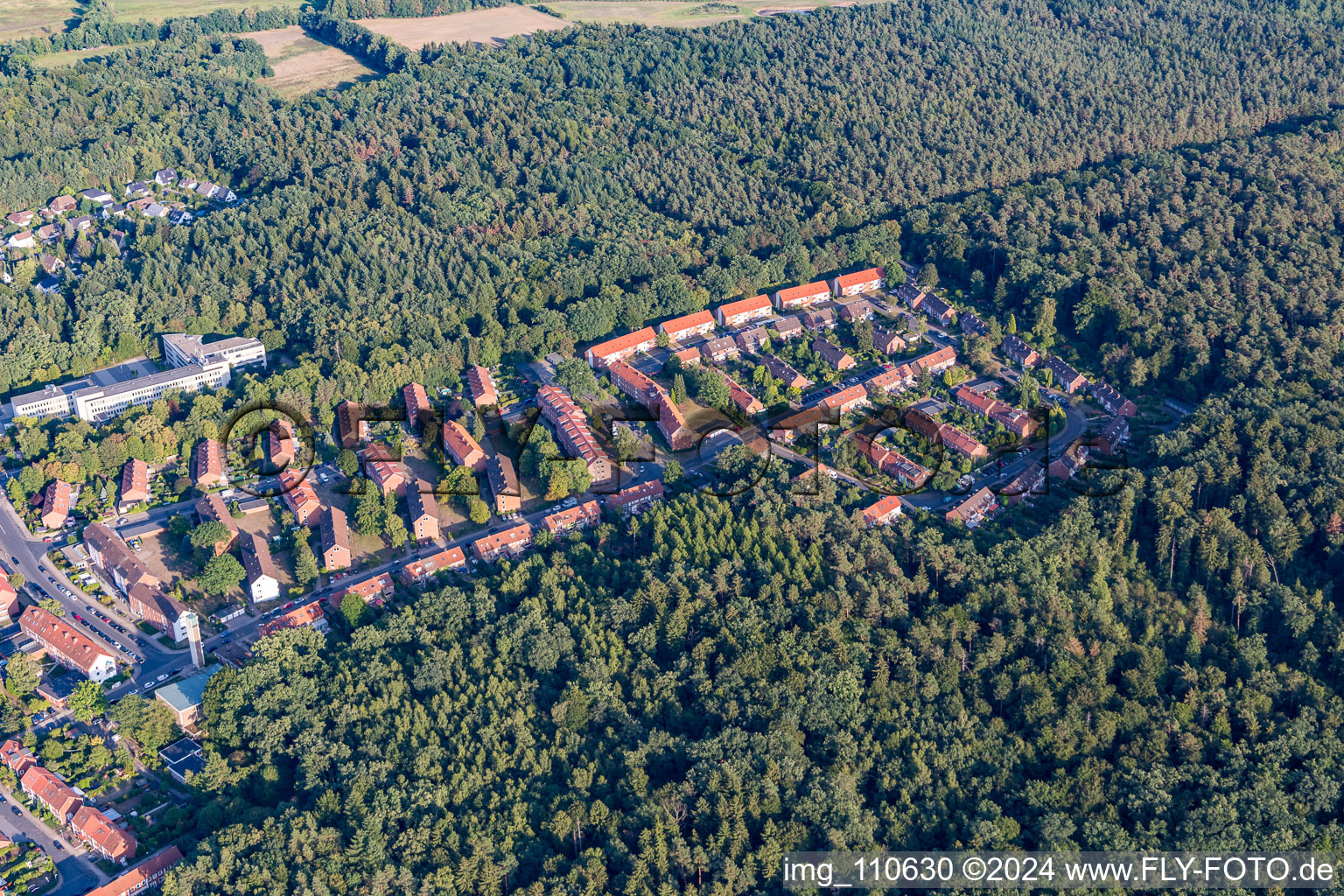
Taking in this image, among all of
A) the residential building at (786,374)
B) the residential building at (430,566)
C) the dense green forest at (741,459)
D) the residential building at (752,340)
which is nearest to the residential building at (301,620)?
the dense green forest at (741,459)

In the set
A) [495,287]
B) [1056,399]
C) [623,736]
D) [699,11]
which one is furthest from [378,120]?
[623,736]

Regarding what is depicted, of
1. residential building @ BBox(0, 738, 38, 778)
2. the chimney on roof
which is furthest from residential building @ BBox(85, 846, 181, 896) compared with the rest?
the chimney on roof

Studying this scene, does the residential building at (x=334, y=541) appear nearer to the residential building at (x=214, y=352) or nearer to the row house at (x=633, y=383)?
the residential building at (x=214, y=352)

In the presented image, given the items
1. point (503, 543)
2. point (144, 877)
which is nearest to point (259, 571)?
point (503, 543)

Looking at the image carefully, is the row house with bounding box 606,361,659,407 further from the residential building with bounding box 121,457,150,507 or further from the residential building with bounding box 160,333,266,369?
the residential building with bounding box 121,457,150,507

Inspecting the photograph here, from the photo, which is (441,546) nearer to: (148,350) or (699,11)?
(148,350)

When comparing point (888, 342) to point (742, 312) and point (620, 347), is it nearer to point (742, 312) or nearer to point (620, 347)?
point (742, 312)
